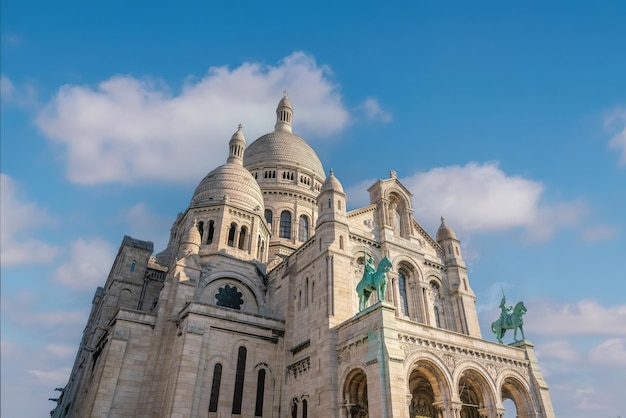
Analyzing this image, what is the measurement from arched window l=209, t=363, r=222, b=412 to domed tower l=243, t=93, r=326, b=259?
17729 mm

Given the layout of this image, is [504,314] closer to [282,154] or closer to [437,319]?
[437,319]

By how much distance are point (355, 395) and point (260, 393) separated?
7.27 meters

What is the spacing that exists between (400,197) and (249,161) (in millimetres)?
24788

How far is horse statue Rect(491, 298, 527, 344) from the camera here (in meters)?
30.3

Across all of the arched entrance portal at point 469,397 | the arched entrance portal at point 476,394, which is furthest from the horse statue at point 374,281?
the arched entrance portal at point 469,397

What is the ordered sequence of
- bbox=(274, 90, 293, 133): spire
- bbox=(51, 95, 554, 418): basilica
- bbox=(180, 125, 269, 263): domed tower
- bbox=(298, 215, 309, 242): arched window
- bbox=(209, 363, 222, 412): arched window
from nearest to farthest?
1. bbox=(51, 95, 554, 418): basilica
2. bbox=(209, 363, 222, 412): arched window
3. bbox=(180, 125, 269, 263): domed tower
4. bbox=(298, 215, 309, 242): arched window
5. bbox=(274, 90, 293, 133): spire

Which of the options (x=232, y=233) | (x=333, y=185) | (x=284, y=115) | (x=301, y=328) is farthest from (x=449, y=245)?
(x=284, y=115)

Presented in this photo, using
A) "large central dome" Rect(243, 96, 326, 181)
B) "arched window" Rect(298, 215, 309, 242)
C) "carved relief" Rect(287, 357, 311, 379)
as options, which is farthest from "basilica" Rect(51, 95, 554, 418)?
"large central dome" Rect(243, 96, 326, 181)

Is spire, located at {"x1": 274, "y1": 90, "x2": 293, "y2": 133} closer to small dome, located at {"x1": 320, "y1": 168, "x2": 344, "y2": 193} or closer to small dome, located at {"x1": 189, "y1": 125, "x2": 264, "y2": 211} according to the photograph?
small dome, located at {"x1": 189, "y1": 125, "x2": 264, "y2": 211}

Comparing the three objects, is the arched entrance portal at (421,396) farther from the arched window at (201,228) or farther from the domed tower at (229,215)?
the arched window at (201,228)

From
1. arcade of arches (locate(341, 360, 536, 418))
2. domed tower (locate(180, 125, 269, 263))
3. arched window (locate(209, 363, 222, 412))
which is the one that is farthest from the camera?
domed tower (locate(180, 125, 269, 263))

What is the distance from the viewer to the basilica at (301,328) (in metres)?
24.8

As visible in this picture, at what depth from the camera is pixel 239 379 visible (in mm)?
29172

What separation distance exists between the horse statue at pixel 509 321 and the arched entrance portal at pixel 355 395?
1086 centimetres
